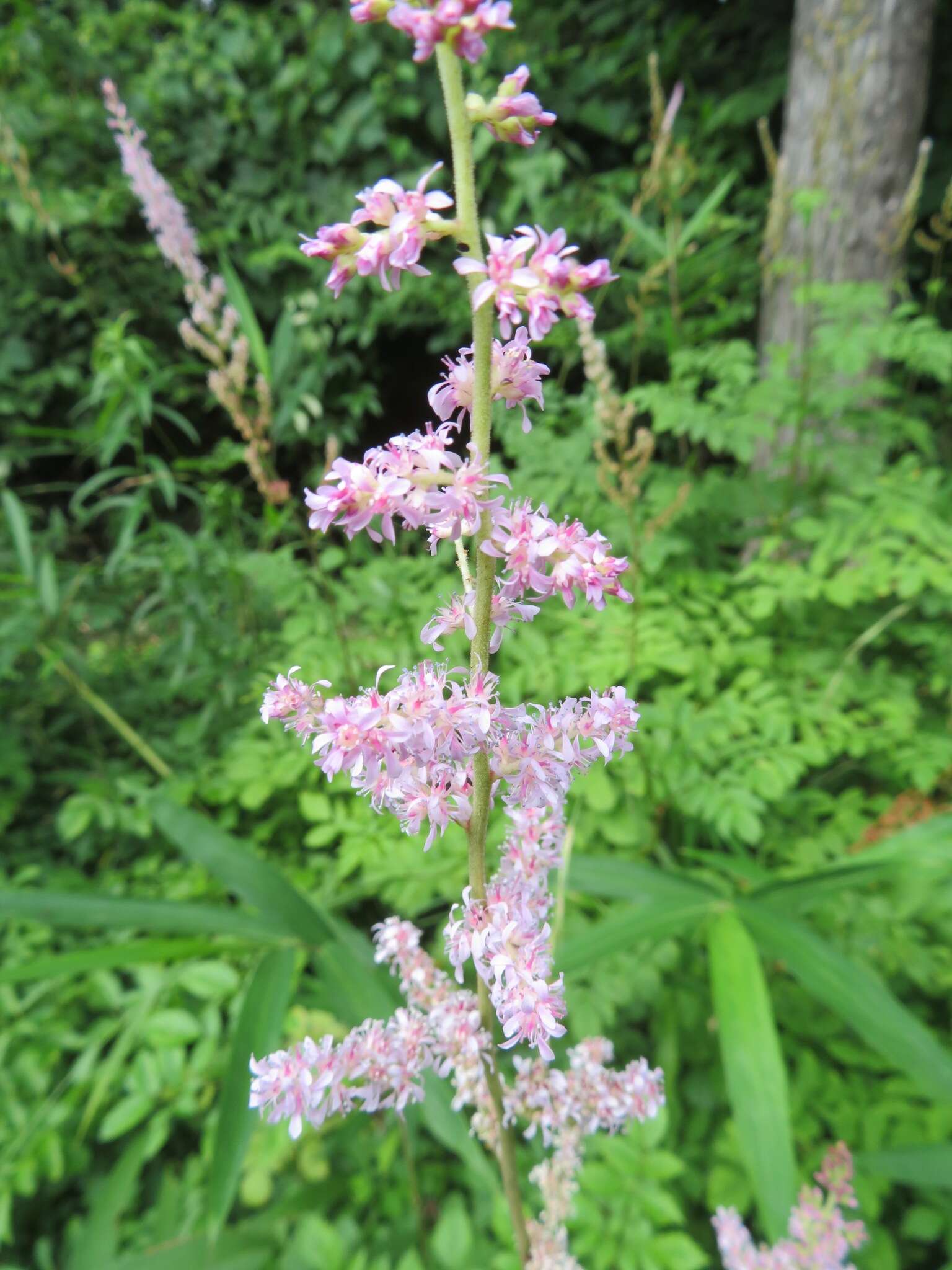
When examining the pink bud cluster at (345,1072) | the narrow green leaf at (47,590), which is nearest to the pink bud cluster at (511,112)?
the pink bud cluster at (345,1072)

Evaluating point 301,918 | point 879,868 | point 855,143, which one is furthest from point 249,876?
point 855,143

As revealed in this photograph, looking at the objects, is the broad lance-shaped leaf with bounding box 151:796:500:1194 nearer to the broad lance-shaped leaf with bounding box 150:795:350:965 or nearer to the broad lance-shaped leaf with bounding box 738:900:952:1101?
the broad lance-shaped leaf with bounding box 150:795:350:965

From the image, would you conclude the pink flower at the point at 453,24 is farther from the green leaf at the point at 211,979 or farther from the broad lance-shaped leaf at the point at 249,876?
the green leaf at the point at 211,979

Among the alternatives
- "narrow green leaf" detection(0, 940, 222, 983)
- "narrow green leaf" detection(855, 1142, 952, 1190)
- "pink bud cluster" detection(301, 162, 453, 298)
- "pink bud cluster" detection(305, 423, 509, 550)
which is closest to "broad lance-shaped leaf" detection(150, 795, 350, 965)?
"narrow green leaf" detection(0, 940, 222, 983)

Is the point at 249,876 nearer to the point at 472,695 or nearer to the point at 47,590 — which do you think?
the point at 472,695

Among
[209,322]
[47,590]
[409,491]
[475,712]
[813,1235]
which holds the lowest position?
[813,1235]

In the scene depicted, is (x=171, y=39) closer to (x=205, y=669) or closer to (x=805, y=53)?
(x=805, y=53)
